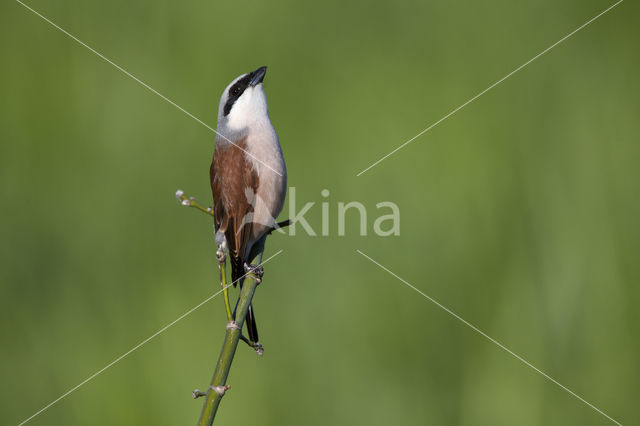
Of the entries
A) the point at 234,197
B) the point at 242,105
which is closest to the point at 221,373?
the point at 234,197

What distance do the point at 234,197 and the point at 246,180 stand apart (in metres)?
0.06

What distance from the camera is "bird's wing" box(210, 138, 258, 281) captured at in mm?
1586

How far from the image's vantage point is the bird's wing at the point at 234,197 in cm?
159

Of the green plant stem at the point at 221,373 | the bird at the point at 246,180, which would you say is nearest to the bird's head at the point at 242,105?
the bird at the point at 246,180

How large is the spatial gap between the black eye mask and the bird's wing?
196 millimetres

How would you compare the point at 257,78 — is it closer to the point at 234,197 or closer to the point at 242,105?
the point at 242,105

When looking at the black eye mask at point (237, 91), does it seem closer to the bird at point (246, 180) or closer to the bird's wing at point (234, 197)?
the bird at point (246, 180)

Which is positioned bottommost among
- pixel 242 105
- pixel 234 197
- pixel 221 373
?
pixel 221 373

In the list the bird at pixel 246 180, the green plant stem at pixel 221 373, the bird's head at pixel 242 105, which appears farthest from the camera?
the bird's head at pixel 242 105

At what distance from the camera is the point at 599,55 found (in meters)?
2.75

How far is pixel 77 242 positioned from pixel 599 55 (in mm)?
2520

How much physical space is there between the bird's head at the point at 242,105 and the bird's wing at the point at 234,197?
0.10 meters

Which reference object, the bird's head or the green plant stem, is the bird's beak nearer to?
the bird's head

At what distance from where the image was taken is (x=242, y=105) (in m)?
1.98
